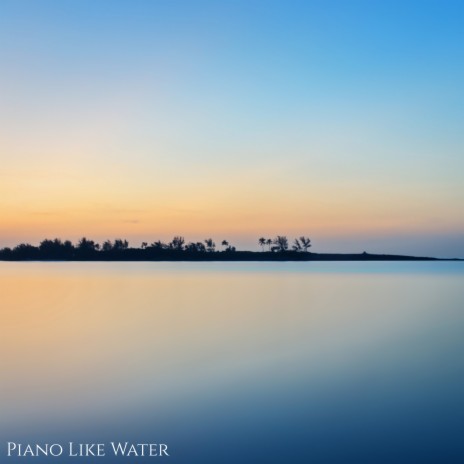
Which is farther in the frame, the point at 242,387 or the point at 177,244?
the point at 177,244

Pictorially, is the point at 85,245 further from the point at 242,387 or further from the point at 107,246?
the point at 242,387

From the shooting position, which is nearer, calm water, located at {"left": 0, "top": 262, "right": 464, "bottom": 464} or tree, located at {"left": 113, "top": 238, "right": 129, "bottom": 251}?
calm water, located at {"left": 0, "top": 262, "right": 464, "bottom": 464}

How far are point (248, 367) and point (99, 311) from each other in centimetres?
1464

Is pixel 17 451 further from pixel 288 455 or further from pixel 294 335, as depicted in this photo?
pixel 294 335

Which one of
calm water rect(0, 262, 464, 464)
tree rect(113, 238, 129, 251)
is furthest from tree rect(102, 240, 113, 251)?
calm water rect(0, 262, 464, 464)

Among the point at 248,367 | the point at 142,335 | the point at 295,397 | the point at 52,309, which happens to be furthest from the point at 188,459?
the point at 52,309

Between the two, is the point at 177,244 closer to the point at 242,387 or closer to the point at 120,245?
the point at 120,245

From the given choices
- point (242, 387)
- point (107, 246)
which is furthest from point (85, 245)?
point (242, 387)

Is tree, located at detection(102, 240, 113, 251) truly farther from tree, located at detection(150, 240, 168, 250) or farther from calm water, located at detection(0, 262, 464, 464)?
calm water, located at detection(0, 262, 464, 464)

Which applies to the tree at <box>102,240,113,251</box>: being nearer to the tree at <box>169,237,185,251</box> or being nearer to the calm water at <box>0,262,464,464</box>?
the tree at <box>169,237,185,251</box>

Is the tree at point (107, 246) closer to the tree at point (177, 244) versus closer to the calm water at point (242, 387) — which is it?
the tree at point (177, 244)

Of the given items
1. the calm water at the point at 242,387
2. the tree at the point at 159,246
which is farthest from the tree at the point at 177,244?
the calm water at the point at 242,387

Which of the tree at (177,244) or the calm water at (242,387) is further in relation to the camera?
the tree at (177,244)

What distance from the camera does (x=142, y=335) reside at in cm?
1748
